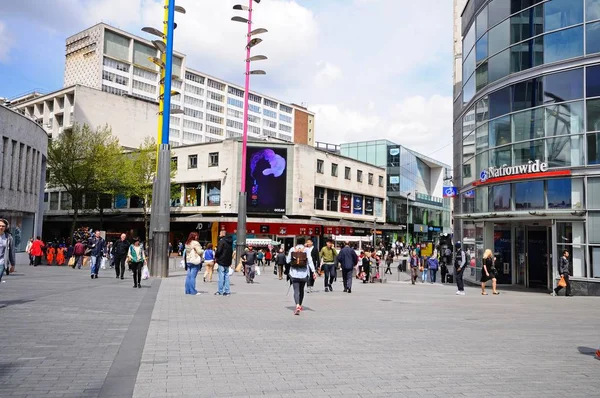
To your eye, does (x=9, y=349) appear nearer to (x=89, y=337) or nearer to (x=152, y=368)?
(x=89, y=337)

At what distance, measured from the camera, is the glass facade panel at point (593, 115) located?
1903cm

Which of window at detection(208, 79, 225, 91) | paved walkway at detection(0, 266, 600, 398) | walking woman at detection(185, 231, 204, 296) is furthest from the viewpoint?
window at detection(208, 79, 225, 91)

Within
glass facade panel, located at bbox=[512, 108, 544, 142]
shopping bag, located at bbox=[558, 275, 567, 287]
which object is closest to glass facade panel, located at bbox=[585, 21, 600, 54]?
glass facade panel, located at bbox=[512, 108, 544, 142]

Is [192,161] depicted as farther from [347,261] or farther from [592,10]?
[592,10]

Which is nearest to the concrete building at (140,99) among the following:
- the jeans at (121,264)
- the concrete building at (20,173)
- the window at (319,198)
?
the window at (319,198)

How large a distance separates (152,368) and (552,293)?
58.0 feet

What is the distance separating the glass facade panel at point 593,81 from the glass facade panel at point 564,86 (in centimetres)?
24

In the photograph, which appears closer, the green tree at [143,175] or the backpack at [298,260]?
the backpack at [298,260]

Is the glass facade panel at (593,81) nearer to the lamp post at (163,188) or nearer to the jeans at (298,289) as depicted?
the jeans at (298,289)

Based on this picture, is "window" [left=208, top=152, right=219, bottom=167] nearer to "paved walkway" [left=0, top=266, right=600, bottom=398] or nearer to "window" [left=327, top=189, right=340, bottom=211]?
"window" [left=327, top=189, right=340, bottom=211]

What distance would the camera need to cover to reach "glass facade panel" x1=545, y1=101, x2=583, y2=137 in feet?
63.9

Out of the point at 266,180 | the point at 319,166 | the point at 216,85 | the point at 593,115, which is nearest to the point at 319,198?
the point at 319,166

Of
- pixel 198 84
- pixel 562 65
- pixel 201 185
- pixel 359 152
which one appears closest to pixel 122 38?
pixel 198 84

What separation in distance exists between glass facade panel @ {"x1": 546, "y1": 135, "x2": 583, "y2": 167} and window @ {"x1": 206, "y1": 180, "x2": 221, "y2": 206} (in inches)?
1243
